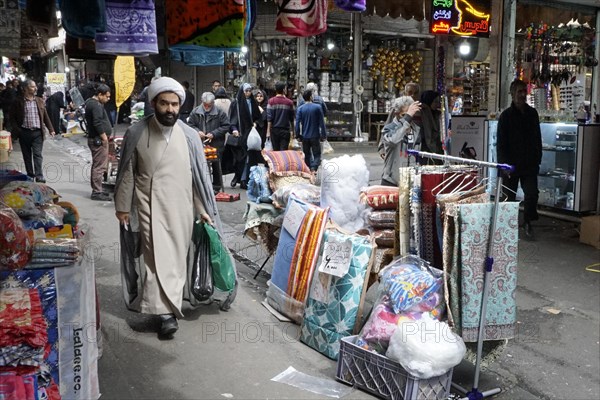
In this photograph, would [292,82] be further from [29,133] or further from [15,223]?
[15,223]

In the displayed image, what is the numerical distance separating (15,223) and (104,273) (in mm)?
3243

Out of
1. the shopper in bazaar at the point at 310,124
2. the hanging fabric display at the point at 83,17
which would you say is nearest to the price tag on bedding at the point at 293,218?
the hanging fabric display at the point at 83,17

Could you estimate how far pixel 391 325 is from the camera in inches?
146

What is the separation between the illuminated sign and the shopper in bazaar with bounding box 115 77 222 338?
19.7 ft

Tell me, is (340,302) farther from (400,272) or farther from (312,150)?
(312,150)

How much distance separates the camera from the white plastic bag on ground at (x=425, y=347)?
11.3 ft

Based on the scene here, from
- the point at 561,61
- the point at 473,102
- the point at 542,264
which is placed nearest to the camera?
the point at 542,264

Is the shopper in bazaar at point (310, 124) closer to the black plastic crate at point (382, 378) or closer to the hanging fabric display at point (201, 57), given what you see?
the hanging fabric display at point (201, 57)

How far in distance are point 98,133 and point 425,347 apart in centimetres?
761

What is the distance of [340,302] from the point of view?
13.8 ft

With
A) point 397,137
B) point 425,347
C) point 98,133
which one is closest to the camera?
point 425,347

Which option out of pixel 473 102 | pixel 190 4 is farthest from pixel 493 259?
pixel 473 102

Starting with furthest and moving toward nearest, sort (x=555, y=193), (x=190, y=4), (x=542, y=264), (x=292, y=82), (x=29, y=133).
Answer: (x=292, y=82)
(x=29, y=133)
(x=555, y=193)
(x=542, y=264)
(x=190, y=4)

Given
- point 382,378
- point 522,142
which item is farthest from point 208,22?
point 522,142
